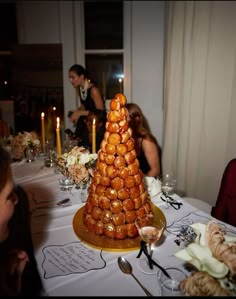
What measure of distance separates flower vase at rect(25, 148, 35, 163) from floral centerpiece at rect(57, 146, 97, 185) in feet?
2.03

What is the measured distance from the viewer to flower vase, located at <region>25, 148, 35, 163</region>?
2453 millimetres

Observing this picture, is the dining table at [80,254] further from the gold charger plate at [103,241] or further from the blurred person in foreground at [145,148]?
the blurred person in foreground at [145,148]

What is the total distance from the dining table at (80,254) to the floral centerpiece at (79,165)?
0.11m

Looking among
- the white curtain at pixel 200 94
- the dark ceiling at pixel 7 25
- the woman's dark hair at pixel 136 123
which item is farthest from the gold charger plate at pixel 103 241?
the dark ceiling at pixel 7 25

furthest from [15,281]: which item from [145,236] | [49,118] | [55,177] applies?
[49,118]

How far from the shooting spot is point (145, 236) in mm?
1118

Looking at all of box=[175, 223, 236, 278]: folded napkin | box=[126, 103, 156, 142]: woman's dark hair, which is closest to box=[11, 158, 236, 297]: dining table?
box=[175, 223, 236, 278]: folded napkin

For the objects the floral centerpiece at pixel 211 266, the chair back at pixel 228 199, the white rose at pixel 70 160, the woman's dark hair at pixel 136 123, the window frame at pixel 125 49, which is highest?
the window frame at pixel 125 49

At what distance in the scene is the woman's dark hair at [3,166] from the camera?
0.88m

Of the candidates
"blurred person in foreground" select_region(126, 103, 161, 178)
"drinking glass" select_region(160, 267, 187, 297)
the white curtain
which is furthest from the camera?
the white curtain

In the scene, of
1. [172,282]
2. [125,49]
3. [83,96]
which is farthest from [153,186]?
[125,49]

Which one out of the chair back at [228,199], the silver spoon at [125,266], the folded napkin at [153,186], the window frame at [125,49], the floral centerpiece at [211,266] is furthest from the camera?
the window frame at [125,49]

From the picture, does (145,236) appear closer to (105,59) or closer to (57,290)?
(57,290)

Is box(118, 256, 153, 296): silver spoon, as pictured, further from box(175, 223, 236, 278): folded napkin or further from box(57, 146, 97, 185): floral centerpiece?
box(57, 146, 97, 185): floral centerpiece
